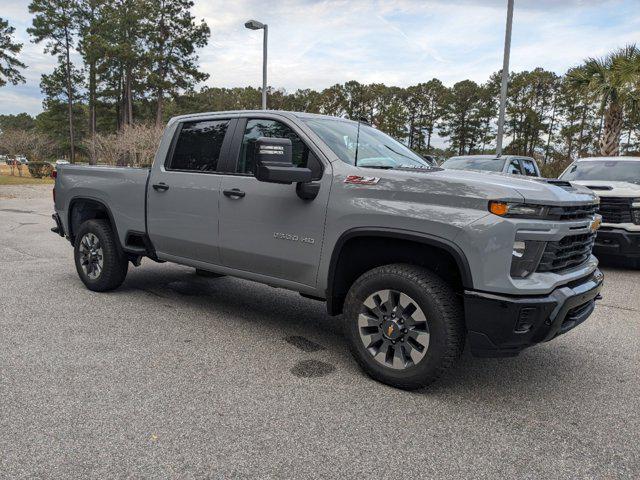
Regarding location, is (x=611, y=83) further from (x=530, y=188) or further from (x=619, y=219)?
(x=530, y=188)

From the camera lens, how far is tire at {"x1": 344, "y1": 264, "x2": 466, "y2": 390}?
3209 mm

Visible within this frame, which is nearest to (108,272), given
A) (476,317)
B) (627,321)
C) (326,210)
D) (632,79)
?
(326,210)

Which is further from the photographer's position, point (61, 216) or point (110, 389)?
point (61, 216)

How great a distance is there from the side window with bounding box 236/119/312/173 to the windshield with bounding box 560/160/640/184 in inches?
270

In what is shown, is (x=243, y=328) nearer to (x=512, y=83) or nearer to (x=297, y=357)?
(x=297, y=357)

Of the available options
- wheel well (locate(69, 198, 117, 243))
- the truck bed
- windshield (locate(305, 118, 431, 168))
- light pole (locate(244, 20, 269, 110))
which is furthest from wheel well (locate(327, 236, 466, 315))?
light pole (locate(244, 20, 269, 110))

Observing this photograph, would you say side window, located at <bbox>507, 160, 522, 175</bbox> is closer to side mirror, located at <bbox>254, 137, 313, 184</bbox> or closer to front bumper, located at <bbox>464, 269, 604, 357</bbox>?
front bumper, located at <bbox>464, 269, 604, 357</bbox>

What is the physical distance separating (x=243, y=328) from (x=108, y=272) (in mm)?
1902

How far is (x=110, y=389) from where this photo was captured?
10.8 feet

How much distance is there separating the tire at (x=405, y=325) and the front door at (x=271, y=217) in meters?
0.51

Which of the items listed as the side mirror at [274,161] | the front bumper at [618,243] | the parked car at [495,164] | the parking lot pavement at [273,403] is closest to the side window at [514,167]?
the parked car at [495,164]

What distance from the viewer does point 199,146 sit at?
4.80 meters

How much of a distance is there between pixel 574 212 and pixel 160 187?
367cm

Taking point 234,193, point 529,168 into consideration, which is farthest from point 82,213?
point 529,168
